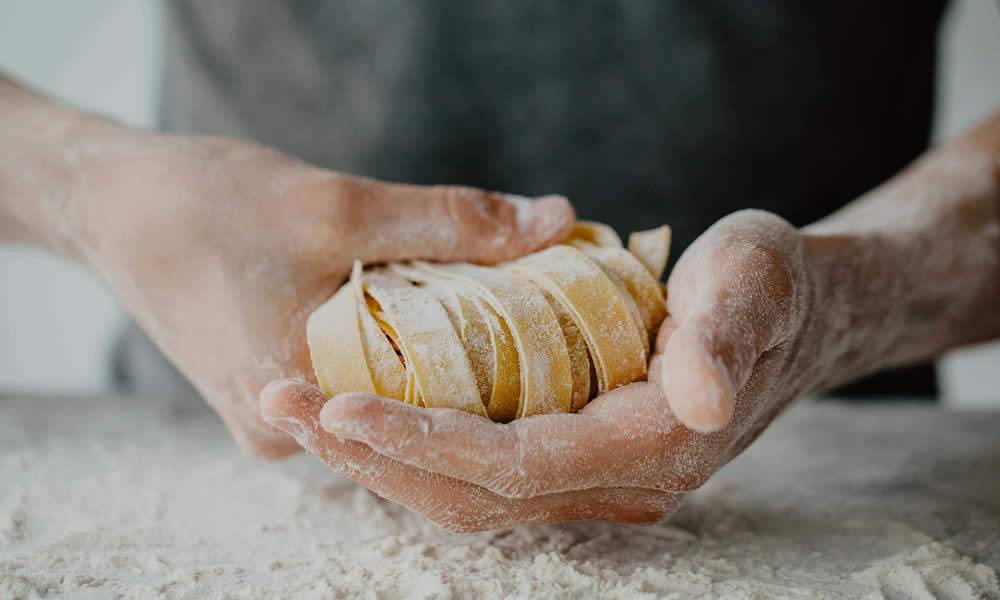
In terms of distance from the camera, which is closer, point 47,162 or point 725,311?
point 725,311

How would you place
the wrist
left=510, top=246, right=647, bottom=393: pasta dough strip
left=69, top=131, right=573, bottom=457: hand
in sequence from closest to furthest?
left=510, top=246, right=647, bottom=393: pasta dough strip < left=69, top=131, right=573, bottom=457: hand < the wrist

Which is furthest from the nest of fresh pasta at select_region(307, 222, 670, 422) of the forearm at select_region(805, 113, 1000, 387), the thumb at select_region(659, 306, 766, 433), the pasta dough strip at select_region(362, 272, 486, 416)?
the forearm at select_region(805, 113, 1000, 387)

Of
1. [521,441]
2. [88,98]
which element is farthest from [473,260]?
[88,98]

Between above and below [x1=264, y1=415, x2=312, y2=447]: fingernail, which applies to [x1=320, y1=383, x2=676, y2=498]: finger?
below

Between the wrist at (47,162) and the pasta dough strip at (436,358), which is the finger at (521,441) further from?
the wrist at (47,162)

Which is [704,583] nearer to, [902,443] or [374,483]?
[374,483]

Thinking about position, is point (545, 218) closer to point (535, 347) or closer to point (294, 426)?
point (535, 347)

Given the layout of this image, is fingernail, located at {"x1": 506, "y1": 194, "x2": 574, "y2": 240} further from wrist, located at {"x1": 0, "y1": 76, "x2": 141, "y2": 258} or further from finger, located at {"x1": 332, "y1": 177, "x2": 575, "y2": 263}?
wrist, located at {"x1": 0, "y1": 76, "x2": 141, "y2": 258}
